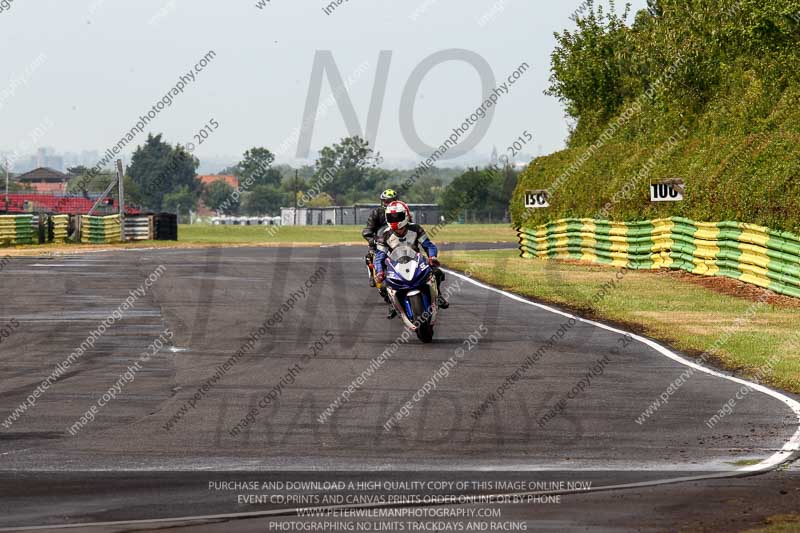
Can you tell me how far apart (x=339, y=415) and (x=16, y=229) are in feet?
174

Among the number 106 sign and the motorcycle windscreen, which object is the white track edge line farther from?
the number 106 sign

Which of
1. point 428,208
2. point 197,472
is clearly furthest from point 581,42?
point 428,208

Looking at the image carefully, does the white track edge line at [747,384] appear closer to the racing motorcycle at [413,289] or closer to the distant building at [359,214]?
the racing motorcycle at [413,289]

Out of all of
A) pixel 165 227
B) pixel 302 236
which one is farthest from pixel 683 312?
pixel 302 236

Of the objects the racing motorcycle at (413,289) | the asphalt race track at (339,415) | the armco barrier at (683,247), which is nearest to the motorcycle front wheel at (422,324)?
the racing motorcycle at (413,289)

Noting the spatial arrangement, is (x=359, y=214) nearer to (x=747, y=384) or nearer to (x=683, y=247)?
(x=683, y=247)

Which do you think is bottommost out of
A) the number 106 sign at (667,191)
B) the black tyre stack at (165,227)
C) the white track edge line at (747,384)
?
the black tyre stack at (165,227)

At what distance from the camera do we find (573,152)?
45.8 m

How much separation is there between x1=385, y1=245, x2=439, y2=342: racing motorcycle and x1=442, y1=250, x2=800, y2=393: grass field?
315cm

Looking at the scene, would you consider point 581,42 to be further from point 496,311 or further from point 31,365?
point 31,365

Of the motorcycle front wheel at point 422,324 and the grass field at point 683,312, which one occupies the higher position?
the motorcycle front wheel at point 422,324

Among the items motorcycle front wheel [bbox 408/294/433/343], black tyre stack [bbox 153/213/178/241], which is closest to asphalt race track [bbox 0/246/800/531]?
motorcycle front wheel [bbox 408/294/433/343]

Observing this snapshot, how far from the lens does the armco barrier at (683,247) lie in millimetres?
25797

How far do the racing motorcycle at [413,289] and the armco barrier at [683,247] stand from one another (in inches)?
362
